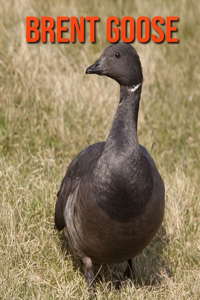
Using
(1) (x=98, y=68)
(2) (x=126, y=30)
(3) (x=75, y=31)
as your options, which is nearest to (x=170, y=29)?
(2) (x=126, y=30)

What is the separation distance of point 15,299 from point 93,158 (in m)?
1.28

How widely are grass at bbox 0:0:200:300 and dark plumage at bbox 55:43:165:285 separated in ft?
1.39

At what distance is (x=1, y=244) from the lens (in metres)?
4.46

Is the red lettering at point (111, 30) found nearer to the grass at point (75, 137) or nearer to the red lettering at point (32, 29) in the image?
the grass at point (75, 137)

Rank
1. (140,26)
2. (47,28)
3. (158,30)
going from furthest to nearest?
(158,30), (140,26), (47,28)

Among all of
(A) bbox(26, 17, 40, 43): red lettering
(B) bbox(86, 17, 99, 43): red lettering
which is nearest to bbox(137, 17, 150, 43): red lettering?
(B) bbox(86, 17, 99, 43): red lettering

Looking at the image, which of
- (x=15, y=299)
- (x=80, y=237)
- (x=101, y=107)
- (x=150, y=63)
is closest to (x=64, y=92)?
(x=101, y=107)

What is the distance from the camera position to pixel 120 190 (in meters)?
3.78

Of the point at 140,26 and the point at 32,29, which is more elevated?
Answer: the point at 140,26

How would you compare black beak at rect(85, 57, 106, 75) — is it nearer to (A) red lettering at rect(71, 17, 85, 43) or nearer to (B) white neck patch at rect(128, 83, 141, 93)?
(B) white neck patch at rect(128, 83, 141, 93)

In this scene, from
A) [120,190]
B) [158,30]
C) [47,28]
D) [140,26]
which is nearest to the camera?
[120,190]

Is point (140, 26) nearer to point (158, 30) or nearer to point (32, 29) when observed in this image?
point (158, 30)

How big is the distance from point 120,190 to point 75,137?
96.0 inches

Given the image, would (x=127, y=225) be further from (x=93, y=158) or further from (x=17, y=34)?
(x=17, y=34)
